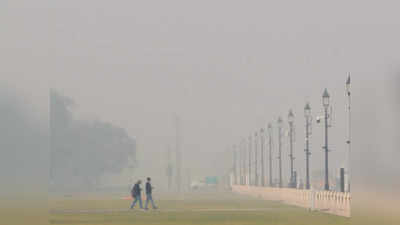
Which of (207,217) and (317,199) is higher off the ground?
(317,199)

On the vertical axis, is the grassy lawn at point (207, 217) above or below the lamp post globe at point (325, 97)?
below

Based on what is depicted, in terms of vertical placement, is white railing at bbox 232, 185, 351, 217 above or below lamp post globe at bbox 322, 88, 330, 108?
below

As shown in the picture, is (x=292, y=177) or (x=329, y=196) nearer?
(x=329, y=196)

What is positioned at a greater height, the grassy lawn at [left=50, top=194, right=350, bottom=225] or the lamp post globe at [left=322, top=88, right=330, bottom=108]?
the lamp post globe at [left=322, top=88, right=330, bottom=108]

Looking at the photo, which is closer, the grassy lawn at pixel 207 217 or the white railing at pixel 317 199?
the grassy lawn at pixel 207 217

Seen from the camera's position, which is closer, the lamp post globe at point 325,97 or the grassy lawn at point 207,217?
the grassy lawn at point 207,217

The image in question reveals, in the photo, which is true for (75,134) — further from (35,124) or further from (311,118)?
(35,124)

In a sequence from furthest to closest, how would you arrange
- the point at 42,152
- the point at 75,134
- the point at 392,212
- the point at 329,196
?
the point at 75,134 → the point at 329,196 → the point at 392,212 → the point at 42,152

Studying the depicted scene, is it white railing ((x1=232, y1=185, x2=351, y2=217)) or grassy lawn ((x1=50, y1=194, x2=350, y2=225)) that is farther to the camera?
white railing ((x1=232, y1=185, x2=351, y2=217))

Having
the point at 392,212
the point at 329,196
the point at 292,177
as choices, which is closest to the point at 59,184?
the point at 292,177

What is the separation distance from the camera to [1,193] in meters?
8.60

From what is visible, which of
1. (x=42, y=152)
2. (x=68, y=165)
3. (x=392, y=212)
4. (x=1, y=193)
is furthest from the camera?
(x=68, y=165)

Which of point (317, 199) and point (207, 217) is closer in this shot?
point (207, 217)

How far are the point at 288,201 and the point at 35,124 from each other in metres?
53.7
